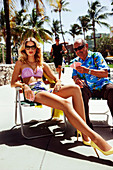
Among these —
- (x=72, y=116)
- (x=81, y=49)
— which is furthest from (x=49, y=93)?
(x=81, y=49)

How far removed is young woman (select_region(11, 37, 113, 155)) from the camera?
223 cm

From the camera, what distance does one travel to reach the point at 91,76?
314 cm

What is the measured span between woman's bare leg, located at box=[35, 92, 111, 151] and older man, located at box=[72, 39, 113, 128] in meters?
0.49

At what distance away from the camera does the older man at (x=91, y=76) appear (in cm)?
288

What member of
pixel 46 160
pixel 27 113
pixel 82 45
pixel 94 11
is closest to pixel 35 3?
pixel 27 113

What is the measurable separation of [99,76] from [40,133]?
1196mm

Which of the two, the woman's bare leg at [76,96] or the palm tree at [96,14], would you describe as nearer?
the woman's bare leg at [76,96]

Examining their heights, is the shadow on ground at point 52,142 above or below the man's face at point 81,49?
below

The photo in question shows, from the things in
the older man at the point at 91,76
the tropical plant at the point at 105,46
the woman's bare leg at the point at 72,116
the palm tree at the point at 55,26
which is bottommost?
the woman's bare leg at the point at 72,116

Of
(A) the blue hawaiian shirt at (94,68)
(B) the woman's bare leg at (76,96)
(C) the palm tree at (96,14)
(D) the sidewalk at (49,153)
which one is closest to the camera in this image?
(D) the sidewalk at (49,153)

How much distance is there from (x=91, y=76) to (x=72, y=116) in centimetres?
99

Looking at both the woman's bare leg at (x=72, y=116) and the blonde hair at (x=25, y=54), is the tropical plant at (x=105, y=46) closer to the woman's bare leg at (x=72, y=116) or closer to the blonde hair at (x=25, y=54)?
the blonde hair at (x=25, y=54)

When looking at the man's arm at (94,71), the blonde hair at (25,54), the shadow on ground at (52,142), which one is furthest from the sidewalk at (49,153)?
the blonde hair at (25,54)

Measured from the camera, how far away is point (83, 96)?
2850mm
